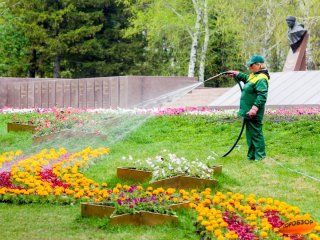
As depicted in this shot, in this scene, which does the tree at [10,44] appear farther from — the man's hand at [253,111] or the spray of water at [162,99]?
the man's hand at [253,111]

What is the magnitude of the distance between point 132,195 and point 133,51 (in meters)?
32.0

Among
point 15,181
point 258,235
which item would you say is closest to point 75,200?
point 15,181

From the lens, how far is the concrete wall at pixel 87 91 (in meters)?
24.4

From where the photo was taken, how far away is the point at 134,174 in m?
9.78

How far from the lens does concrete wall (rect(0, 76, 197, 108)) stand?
960 inches

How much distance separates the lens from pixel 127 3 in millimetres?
37656

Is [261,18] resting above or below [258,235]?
above

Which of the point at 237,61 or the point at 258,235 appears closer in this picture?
the point at 258,235

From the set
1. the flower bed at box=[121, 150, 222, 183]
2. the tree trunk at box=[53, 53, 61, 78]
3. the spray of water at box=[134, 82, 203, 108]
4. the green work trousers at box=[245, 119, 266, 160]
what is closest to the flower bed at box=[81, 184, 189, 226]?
the flower bed at box=[121, 150, 222, 183]

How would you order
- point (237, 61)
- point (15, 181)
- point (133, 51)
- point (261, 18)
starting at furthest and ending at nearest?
point (237, 61)
point (133, 51)
point (261, 18)
point (15, 181)

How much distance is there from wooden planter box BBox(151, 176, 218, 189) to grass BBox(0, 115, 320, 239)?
10.8 inches

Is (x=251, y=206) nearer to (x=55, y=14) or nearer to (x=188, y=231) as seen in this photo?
(x=188, y=231)

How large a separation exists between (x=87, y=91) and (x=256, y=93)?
1467cm

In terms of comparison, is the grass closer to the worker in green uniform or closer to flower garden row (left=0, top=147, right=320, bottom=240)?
flower garden row (left=0, top=147, right=320, bottom=240)
